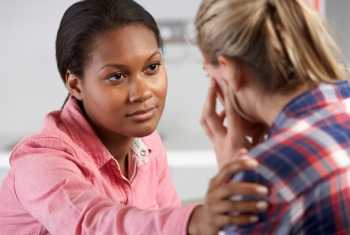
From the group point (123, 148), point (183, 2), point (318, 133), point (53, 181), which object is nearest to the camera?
point (318, 133)

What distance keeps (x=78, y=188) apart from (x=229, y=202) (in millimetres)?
324

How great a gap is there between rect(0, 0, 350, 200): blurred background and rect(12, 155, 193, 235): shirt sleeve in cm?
115

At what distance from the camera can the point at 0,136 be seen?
235cm

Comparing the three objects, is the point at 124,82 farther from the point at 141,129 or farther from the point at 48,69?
the point at 48,69

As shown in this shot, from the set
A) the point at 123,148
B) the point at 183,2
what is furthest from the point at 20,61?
the point at 123,148

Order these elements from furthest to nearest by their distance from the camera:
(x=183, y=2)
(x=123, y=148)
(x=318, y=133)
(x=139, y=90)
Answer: (x=183, y=2)
(x=123, y=148)
(x=139, y=90)
(x=318, y=133)

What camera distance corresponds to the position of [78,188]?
1.03 metres

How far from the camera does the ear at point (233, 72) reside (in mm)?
899

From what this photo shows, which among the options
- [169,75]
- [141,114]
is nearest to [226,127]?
[141,114]

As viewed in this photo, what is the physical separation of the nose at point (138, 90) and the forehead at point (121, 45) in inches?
1.7

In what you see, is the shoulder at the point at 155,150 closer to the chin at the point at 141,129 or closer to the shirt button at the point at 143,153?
the shirt button at the point at 143,153

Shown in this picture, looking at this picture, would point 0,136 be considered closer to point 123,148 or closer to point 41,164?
point 123,148

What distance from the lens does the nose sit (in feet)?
3.78

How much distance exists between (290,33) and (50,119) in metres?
0.52
